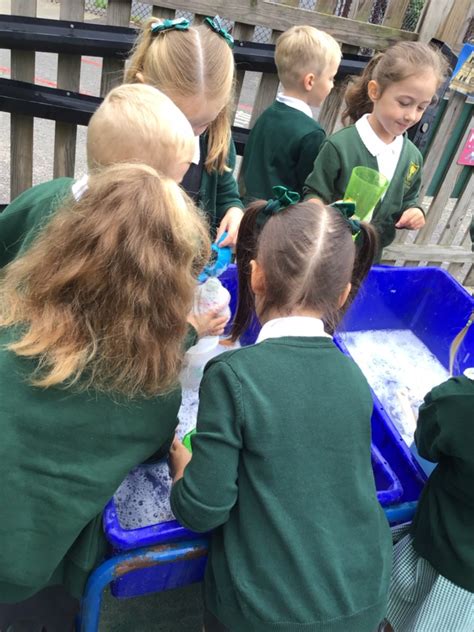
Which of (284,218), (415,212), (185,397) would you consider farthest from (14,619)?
(415,212)

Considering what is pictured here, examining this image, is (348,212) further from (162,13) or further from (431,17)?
(431,17)

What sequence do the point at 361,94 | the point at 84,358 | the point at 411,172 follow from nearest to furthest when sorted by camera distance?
the point at 84,358 < the point at 411,172 < the point at 361,94

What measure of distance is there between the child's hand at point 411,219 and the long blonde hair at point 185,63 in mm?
994

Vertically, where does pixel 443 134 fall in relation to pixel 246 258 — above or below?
above

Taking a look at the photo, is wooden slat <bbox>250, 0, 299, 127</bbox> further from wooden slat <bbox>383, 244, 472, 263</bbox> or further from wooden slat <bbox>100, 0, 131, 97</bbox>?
wooden slat <bbox>383, 244, 472, 263</bbox>

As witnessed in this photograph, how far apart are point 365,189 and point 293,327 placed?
0.96 meters

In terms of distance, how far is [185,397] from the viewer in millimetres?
1860

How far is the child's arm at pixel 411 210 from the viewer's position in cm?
233

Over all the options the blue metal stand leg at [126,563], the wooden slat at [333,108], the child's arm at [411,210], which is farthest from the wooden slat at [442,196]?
the blue metal stand leg at [126,563]

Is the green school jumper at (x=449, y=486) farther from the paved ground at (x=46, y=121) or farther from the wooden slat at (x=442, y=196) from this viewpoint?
the paved ground at (x=46, y=121)

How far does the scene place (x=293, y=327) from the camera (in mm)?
1185

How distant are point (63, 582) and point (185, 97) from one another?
1422 mm

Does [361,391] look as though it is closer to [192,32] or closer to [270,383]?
[270,383]

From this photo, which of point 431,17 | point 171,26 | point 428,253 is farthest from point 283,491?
point 428,253
